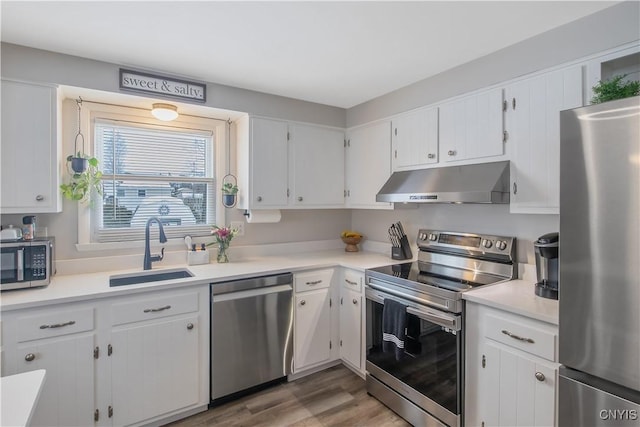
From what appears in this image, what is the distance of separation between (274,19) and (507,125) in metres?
1.54

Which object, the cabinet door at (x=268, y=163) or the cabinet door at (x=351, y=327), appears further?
the cabinet door at (x=268, y=163)

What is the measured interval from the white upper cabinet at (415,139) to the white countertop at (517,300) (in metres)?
1.04

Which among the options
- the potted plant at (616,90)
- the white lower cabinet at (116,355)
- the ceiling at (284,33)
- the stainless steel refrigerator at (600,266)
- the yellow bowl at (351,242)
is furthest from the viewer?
the yellow bowl at (351,242)

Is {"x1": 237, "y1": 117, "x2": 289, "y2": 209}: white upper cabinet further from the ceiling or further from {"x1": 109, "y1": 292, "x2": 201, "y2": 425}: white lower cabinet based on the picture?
{"x1": 109, "y1": 292, "x2": 201, "y2": 425}: white lower cabinet

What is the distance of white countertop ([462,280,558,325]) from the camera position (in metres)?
1.61

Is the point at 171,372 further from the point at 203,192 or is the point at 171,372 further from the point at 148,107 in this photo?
the point at 148,107

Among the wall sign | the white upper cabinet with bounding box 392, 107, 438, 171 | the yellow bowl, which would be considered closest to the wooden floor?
the yellow bowl

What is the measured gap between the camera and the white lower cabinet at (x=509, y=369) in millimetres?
1589

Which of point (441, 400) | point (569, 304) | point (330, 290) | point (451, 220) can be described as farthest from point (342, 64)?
point (441, 400)

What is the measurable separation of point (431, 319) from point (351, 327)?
2.89 ft

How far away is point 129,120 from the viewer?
2.67 meters

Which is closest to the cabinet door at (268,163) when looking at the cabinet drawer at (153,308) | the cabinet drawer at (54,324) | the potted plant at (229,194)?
the potted plant at (229,194)

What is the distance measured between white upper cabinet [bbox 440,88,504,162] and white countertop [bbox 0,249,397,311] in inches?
41.6

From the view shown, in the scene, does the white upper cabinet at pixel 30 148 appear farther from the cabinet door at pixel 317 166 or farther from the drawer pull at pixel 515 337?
the drawer pull at pixel 515 337
